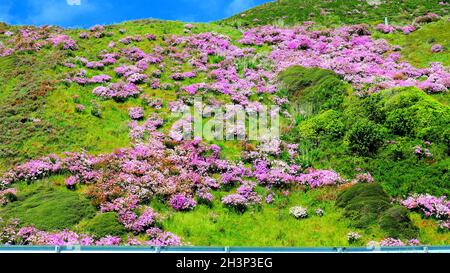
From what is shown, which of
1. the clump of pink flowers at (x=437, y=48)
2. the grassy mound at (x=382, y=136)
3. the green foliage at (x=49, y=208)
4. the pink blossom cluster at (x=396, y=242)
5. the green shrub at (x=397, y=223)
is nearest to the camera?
the pink blossom cluster at (x=396, y=242)

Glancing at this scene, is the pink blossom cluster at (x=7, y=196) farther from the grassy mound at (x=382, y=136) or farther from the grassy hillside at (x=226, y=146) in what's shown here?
the grassy mound at (x=382, y=136)

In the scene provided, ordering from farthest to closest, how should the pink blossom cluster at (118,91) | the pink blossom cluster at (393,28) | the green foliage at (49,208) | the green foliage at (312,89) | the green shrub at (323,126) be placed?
the pink blossom cluster at (393,28) → the pink blossom cluster at (118,91) → the green foliage at (312,89) → the green shrub at (323,126) → the green foliage at (49,208)

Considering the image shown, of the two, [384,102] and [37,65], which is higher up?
[37,65]

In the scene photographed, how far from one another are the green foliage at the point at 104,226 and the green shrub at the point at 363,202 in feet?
32.5

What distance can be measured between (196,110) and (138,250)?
73.6 feet

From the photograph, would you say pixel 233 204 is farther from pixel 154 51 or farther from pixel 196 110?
pixel 154 51

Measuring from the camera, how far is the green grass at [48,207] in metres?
18.3

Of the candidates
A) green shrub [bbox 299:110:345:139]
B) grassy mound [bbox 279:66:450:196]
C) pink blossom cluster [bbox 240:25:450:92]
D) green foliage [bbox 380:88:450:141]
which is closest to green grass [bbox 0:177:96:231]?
grassy mound [bbox 279:66:450:196]

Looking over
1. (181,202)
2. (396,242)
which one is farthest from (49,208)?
(396,242)

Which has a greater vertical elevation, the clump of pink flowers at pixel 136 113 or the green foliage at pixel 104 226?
the clump of pink flowers at pixel 136 113

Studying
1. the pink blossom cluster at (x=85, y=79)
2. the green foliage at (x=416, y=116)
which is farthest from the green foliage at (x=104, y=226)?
the pink blossom cluster at (x=85, y=79)

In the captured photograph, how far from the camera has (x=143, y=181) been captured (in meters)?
21.7

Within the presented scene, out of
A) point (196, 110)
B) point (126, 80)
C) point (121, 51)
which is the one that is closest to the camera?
point (196, 110)

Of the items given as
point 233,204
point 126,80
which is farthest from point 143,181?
point 126,80
